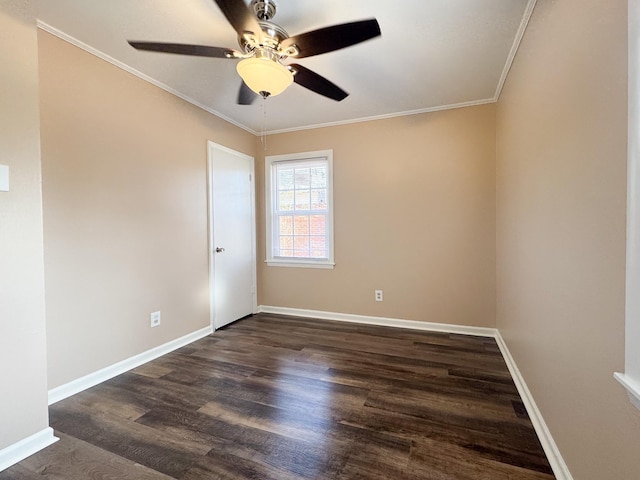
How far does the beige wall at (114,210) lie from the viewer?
198 centimetres

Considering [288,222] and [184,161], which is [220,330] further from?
[184,161]

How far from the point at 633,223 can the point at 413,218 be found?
2.55m

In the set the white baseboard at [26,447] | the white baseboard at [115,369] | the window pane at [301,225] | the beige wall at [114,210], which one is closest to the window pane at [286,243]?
the window pane at [301,225]

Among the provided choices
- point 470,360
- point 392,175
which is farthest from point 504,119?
point 470,360

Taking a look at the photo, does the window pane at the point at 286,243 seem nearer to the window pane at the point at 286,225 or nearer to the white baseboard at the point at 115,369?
the window pane at the point at 286,225

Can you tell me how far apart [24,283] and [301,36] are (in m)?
1.93

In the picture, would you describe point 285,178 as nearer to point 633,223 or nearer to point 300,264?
point 300,264

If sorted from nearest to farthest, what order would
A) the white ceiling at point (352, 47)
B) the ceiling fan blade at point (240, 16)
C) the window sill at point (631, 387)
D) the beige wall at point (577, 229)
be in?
the window sill at point (631, 387)
the beige wall at point (577, 229)
the ceiling fan blade at point (240, 16)
the white ceiling at point (352, 47)

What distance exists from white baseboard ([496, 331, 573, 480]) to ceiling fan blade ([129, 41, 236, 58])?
2608 millimetres

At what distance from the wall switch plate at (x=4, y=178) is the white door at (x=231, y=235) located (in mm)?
1825

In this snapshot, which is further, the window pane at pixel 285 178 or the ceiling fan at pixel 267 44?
the window pane at pixel 285 178

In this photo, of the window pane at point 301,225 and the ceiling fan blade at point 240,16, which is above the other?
the ceiling fan blade at point 240,16

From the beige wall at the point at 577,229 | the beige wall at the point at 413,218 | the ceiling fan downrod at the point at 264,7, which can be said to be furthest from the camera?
the beige wall at the point at 413,218

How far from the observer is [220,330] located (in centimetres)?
337
